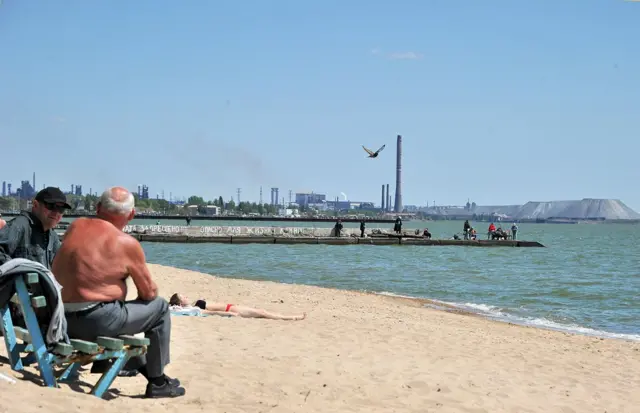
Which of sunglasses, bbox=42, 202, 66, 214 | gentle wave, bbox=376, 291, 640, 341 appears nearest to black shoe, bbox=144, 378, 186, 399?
sunglasses, bbox=42, 202, 66, 214

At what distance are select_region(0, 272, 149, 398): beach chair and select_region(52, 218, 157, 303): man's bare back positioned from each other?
225 millimetres

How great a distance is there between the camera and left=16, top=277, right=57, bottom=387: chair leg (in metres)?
5.03

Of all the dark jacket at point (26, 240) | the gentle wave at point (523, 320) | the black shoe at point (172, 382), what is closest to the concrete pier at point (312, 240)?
the gentle wave at point (523, 320)

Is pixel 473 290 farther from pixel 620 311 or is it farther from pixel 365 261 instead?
pixel 365 261

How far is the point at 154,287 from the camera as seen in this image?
543 cm

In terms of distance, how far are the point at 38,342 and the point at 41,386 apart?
33 cm

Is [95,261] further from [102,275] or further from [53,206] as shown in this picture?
[53,206]

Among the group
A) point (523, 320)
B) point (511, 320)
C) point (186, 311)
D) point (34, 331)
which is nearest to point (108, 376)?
point (34, 331)

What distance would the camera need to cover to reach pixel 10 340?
543 cm

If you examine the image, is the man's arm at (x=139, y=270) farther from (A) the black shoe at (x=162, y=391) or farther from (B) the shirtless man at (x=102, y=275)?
(A) the black shoe at (x=162, y=391)

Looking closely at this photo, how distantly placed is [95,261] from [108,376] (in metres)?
0.80

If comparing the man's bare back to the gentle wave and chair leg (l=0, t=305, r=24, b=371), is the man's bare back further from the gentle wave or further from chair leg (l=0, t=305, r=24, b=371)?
the gentle wave

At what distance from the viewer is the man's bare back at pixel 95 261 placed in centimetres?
521

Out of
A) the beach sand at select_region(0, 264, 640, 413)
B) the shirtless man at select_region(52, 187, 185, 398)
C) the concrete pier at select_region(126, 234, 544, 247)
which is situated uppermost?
the shirtless man at select_region(52, 187, 185, 398)
